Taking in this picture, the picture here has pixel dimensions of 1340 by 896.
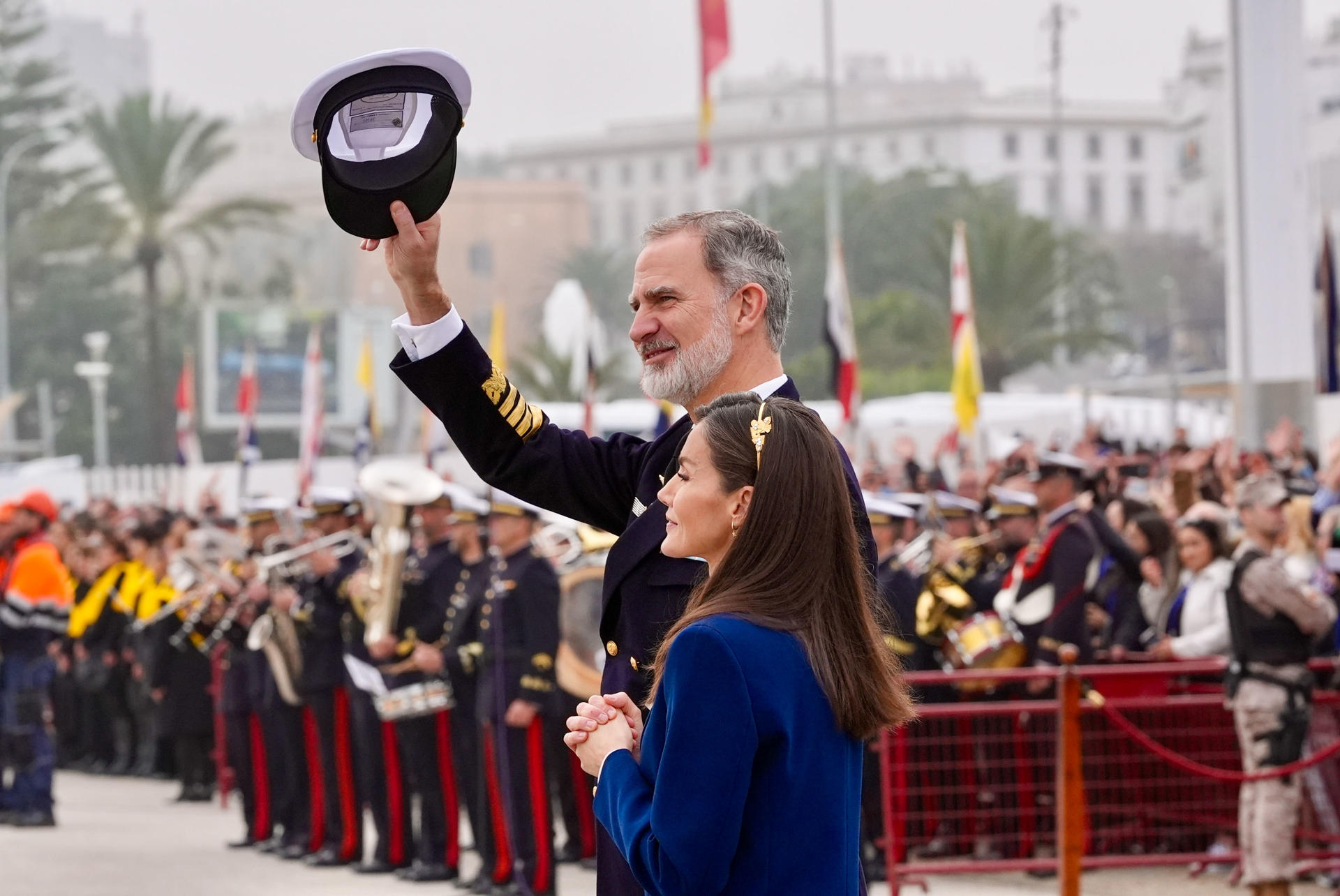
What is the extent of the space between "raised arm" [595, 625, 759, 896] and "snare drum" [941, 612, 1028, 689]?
25.7 ft

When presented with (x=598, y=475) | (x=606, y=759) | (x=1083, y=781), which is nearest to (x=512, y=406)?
(x=598, y=475)

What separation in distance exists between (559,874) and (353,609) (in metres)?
1.97

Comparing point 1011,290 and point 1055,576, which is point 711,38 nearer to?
point 1055,576

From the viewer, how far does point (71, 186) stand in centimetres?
6006

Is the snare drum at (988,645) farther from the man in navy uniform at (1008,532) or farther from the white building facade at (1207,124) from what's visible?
the white building facade at (1207,124)

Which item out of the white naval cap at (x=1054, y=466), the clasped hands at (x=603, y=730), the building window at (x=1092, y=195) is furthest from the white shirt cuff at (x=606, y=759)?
the building window at (x=1092, y=195)

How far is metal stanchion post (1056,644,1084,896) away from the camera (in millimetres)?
8789

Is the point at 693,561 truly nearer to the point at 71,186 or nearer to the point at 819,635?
the point at 819,635

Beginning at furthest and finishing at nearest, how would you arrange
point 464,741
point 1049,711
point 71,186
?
1. point 71,186
2. point 464,741
3. point 1049,711

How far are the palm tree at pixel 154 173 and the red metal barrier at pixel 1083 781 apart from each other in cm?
3779

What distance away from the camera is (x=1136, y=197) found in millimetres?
137250

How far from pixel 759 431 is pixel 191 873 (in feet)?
31.0

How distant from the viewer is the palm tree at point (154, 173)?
46562mm

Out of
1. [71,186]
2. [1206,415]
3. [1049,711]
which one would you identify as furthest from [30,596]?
[71,186]
